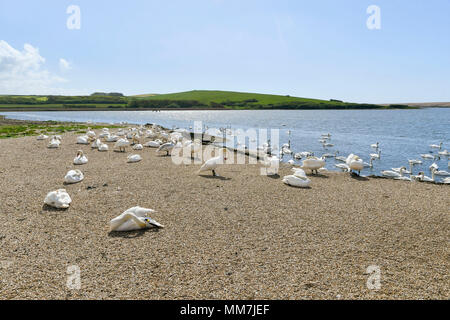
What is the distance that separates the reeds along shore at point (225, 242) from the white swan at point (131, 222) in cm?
24

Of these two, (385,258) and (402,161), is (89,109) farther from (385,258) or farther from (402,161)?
(385,258)

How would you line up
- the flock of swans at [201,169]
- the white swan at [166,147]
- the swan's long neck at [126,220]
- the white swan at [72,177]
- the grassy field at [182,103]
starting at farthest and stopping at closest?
the grassy field at [182,103] < the white swan at [166,147] < the white swan at [72,177] < the flock of swans at [201,169] < the swan's long neck at [126,220]

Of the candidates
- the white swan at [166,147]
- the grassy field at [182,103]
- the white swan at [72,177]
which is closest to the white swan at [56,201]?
the white swan at [72,177]

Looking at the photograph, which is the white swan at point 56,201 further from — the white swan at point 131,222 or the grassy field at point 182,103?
the grassy field at point 182,103

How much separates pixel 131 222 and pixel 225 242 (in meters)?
2.65

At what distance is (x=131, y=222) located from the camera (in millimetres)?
7906

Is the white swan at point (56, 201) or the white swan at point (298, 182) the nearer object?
the white swan at point (56, 201)

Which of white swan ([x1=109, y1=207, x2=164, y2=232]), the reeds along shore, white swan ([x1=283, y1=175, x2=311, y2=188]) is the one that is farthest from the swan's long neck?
white swan ([x1=283, y1=175, x2=311, y2=188])

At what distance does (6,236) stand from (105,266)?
3.23m

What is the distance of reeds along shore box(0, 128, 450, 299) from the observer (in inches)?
213

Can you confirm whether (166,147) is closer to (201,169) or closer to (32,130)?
(201,169)

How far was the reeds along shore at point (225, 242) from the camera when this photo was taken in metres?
5.42

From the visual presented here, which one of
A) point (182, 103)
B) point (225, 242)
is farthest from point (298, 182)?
point (182, 103)

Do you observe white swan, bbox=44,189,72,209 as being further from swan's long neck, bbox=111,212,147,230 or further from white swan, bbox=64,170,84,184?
white swan, bbox=64,170,84,184
